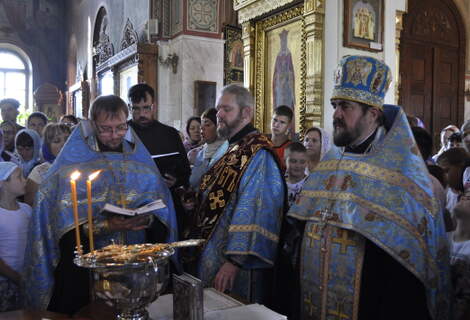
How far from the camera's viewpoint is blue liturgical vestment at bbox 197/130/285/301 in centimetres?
245

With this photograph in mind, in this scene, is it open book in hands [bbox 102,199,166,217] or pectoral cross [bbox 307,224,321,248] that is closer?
open book in hands [bbox 102,199,166,217]

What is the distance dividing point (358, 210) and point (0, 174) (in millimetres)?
1890

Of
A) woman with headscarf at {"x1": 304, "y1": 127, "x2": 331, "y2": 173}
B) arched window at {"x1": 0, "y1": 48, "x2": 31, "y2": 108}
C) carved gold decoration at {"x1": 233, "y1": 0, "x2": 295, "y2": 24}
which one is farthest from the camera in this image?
arched window at {"x1": 0, "y1": 48, "x2": 31, "y2": 108}

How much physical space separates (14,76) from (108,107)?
1819 centimetres

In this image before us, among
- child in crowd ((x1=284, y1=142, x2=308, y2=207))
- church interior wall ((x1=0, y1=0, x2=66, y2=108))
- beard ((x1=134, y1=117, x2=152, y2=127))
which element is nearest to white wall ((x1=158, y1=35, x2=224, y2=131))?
beard ((x1=134, y1=117, x2=152, y2=127))

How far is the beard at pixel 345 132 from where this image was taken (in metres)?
2.20

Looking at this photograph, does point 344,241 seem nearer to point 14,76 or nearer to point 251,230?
point 251,230

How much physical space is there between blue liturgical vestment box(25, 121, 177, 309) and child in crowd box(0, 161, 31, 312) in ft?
0.84

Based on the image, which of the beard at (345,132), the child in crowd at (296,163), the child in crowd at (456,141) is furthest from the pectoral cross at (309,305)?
the child in crowd at (456,141)

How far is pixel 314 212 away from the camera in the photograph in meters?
2.31

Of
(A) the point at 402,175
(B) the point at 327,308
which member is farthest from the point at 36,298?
(A) the point at 402,175

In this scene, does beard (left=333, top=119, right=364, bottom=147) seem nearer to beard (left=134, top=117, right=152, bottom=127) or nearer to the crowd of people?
the crowd of people

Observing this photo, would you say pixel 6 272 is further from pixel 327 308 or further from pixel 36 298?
pixel 327 308

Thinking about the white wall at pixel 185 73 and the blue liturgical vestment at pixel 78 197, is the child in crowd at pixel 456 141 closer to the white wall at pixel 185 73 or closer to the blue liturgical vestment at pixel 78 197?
the blue liturgical vestment at pixel 78 197
